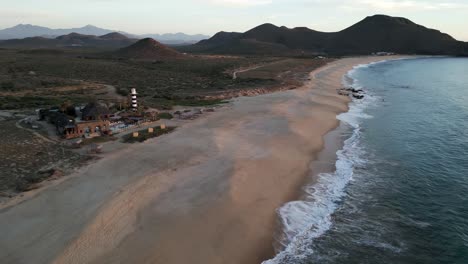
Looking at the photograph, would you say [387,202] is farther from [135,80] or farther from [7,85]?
[135,80]

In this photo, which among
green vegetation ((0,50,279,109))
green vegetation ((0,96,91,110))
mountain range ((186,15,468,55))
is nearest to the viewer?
green vegetation ((0,96,91,110))

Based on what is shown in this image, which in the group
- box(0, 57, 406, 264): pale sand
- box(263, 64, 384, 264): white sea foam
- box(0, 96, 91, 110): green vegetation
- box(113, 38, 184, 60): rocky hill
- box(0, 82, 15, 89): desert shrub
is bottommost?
box(263, 64, 384, 264): white sea foam

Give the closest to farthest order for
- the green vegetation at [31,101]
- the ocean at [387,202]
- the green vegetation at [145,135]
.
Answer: the ocean at [387,202]
the green vegetation at [145,135]
the green vegetation at [31,101]

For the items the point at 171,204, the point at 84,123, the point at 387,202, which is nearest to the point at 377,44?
the point at 84,123

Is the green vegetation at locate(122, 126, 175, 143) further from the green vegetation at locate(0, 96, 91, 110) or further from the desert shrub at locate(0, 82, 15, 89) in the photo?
the desert shrub at locate(0, 82, 15, 89)

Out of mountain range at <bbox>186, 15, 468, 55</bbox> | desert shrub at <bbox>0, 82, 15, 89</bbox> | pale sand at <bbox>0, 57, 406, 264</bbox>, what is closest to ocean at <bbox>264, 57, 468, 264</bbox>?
pale sand at <bbox>0, 57, 406, 264</bbox>

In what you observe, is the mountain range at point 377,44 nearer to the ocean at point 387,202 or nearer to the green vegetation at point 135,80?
the green vegetation at point 135,80

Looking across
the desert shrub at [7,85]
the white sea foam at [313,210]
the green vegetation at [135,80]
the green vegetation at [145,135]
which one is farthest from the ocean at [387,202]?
the desert shrub at [7,85]

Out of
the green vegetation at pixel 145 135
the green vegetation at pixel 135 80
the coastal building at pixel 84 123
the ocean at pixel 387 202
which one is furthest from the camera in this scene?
the green vegetation at pixel 135 80
